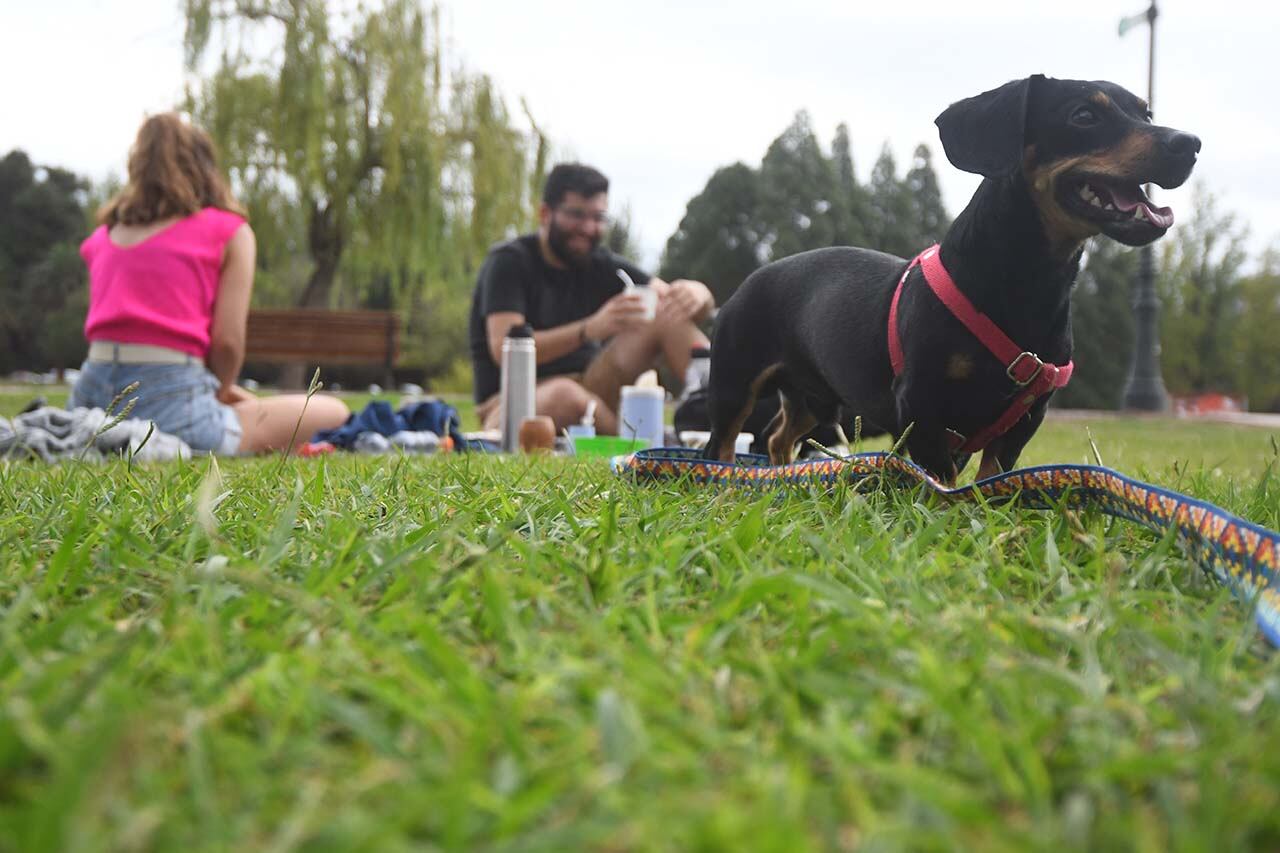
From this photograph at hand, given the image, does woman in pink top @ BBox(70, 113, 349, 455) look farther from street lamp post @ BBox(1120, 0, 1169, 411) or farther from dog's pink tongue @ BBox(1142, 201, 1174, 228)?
street lamp post @ BBox(1120, 0, 1169, 411)

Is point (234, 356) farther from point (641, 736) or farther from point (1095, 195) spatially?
point (641, 736)

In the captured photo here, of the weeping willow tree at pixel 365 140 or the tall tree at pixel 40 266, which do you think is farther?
the tall tree at pixel 40 266

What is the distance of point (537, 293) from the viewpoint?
679 centimetres

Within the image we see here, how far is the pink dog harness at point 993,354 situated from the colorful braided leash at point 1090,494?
331 mm

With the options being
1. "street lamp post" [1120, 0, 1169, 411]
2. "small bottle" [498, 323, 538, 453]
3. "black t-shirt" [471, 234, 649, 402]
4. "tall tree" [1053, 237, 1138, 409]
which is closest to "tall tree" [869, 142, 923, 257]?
"street lamp post" [1120, 0, 1169, 411]

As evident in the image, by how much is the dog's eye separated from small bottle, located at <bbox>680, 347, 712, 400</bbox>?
3431 millimetres

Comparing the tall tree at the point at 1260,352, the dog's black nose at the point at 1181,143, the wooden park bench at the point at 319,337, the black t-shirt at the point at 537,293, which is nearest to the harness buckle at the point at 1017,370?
the dog's black nose at the point at 1181,143

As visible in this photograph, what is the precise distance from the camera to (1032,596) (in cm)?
137

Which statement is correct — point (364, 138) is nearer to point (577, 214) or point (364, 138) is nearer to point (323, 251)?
point (323, 251)

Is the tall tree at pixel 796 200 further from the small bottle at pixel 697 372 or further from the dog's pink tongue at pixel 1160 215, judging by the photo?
the dog's pink tongue at pixel 1160 215

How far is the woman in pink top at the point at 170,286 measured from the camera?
15.5 feet

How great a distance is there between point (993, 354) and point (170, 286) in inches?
161

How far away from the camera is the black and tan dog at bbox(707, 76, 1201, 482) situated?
2270 millimetres

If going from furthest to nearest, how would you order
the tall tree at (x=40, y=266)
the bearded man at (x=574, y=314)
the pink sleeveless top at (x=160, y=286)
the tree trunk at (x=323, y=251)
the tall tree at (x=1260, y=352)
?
the tall tree at (x=40, y=266) → the tall tree at (x=1260, y=352) → the tree trunk at (x=323, y=251) → the bearded man at (x=574, y=314) → the pink sleeveless top at (x=160, y=286)
